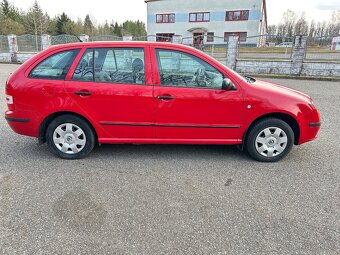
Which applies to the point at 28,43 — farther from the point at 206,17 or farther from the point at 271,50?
the point at 206,17

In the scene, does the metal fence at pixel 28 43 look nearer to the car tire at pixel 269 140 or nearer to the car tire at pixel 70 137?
the car tire at pixel 70 137

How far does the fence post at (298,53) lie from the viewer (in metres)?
12.4

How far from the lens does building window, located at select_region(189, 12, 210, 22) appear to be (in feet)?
128

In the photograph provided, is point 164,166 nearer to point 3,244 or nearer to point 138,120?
point 138,120

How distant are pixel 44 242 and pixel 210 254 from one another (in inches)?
55.9

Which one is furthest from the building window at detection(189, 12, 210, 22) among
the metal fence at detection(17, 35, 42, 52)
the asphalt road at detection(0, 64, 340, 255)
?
the asphalt road at detection(0, 64, 340, 255)

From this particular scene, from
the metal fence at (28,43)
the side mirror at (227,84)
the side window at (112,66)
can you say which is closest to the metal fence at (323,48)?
the side mirror at (227,84)

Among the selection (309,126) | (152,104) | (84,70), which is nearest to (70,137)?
(84,70)

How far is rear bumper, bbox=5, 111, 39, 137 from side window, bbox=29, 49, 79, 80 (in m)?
0.56

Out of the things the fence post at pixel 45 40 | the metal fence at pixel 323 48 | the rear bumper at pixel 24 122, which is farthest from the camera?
the fence post at pixel 45 40

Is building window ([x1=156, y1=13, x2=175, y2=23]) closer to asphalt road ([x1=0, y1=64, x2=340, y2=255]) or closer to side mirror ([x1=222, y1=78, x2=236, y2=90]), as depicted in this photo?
asphalt road ([x1=0, y1=64, x2=340, y2=255])

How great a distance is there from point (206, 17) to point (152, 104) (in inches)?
1575

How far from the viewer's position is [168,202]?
274cm

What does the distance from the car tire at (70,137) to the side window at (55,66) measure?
587 millimetres
